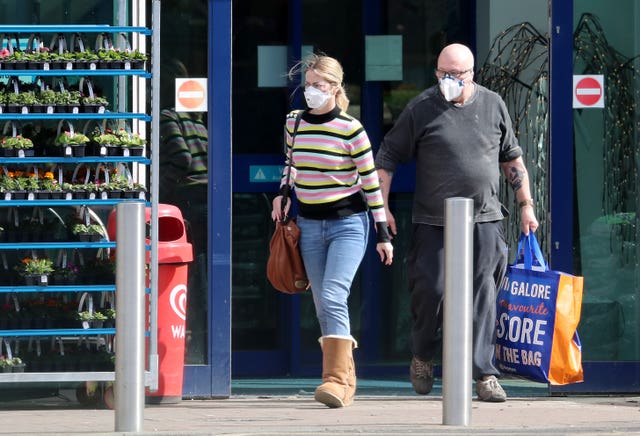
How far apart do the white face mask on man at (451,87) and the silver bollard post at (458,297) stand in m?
1.29

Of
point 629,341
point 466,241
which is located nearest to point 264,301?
point 629,341

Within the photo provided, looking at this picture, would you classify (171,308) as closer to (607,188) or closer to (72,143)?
(72,143)

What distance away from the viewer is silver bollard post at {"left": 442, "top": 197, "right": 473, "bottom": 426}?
6.79 m

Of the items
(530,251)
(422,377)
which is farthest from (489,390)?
(530,251)

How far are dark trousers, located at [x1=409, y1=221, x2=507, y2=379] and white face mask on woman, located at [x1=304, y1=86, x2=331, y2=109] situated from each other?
88 centimetres

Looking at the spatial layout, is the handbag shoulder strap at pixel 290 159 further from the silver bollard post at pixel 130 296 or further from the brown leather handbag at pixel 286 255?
the silver bollard post at pixel 130 296

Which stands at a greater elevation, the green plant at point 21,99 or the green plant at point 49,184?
the green plant at point 21,99

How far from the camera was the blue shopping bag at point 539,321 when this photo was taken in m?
8.05

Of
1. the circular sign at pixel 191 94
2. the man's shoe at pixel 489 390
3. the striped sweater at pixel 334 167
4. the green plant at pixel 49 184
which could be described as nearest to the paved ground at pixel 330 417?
the man's shoe at pixel 489 390

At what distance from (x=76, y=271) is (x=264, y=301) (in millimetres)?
1991

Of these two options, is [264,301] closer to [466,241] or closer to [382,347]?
[382,347]

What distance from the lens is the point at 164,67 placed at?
8.82 metres

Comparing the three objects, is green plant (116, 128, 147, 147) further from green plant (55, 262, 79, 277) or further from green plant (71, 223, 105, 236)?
green plant (55, 262, 79, 277)

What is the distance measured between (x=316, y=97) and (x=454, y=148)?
2.59ft
